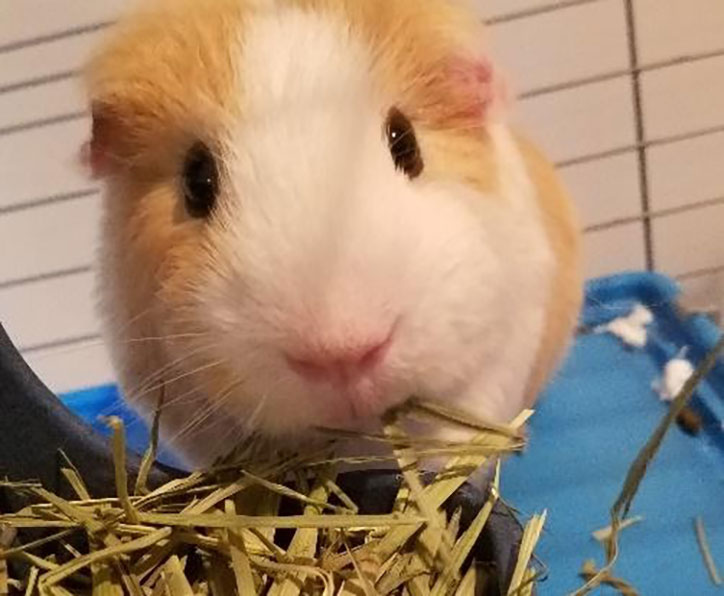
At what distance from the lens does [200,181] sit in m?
0.95

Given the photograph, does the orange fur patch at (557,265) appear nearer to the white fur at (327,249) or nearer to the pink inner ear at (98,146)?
the white fur at (327,249)

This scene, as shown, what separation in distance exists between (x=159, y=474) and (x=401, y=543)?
0.20 metres

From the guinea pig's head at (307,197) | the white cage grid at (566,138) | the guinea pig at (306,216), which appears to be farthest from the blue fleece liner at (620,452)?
the guinea pig's head at (307,197)

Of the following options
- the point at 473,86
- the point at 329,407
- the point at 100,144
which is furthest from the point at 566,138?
the point at 329,407

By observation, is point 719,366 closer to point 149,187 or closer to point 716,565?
point 716,565

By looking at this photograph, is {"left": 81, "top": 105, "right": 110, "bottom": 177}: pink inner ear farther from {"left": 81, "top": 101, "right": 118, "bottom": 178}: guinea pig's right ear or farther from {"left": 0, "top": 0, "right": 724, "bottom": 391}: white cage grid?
{"left": 0, "top": 0, "right": 724, "bottom": 391}: white cage grid

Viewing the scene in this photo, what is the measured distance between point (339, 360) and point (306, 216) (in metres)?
0.11

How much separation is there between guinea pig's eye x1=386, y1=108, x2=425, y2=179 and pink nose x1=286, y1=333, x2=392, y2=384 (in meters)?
0.17

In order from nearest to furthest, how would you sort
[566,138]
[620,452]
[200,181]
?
1. [200,181]
2. [620,452]
3. [566,138]

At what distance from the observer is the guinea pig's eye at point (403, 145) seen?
94 cm

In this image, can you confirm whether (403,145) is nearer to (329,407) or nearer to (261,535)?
(329,407)

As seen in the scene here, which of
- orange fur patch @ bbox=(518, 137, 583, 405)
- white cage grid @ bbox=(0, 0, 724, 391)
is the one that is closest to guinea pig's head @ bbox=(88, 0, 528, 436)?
orange fur patch @ bbox=(518, 137, 583, 405)

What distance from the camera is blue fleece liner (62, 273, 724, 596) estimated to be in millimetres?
1227

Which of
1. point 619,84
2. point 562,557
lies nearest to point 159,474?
point 562,557
